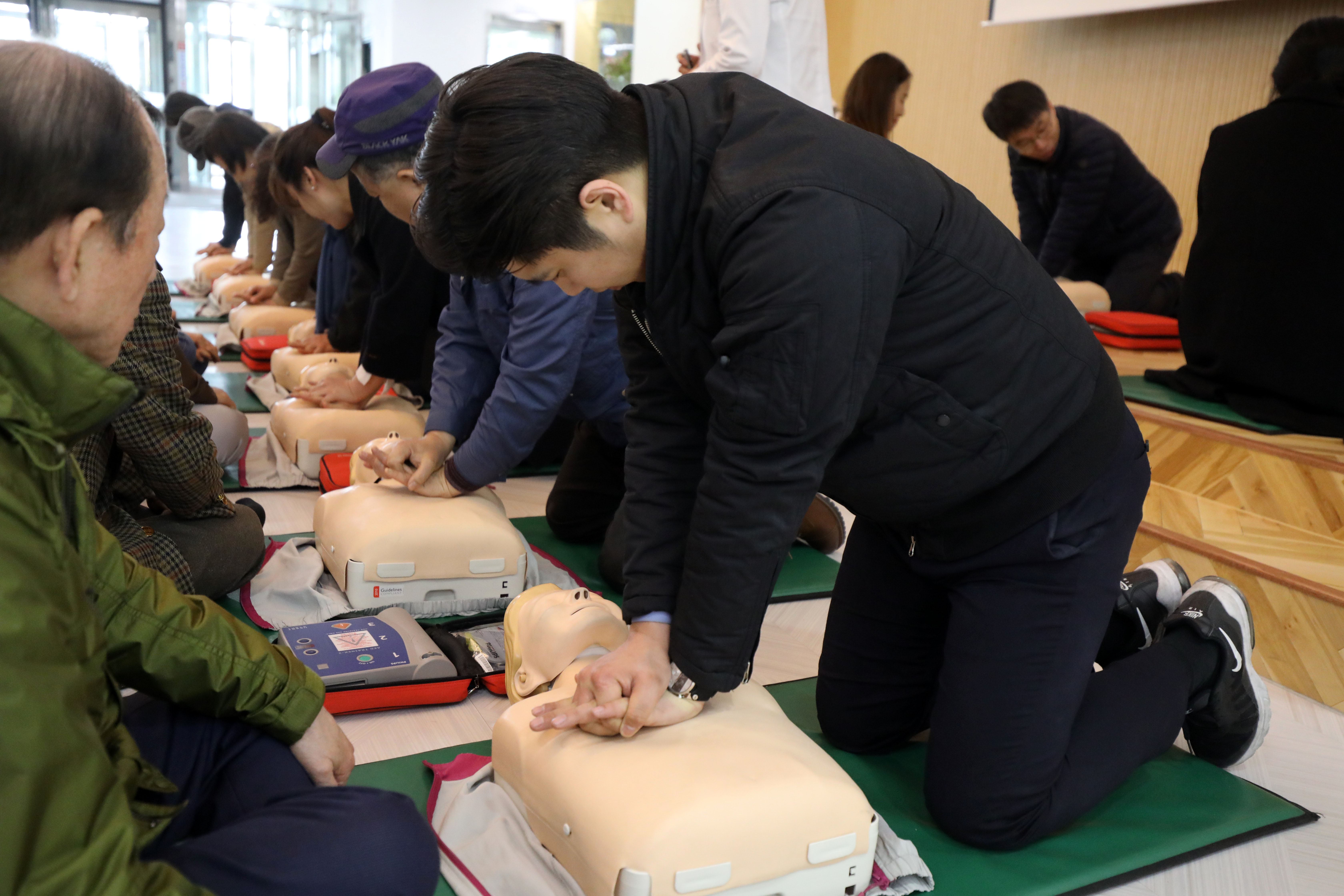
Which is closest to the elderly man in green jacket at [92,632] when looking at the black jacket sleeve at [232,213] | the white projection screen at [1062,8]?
the white projection screen at [1062,8]

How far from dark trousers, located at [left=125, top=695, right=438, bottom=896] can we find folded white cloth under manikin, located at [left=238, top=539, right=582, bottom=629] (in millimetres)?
774

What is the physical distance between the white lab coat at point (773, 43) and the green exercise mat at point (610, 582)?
1168mm

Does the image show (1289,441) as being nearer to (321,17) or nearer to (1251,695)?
(1251,695)

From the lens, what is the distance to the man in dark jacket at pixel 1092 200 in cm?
369

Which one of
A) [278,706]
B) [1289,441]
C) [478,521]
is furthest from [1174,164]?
[278,706]

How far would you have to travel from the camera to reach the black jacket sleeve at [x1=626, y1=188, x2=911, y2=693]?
95 cm

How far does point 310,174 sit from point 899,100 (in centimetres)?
210

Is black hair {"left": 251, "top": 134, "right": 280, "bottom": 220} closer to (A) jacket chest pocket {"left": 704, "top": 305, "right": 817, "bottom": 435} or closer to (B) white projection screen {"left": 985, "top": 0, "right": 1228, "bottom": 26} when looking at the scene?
(A) jacket chest pocket {"left": 704, "top": 305, "right": 817, "bottom": 435}

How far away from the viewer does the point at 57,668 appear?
26.1 inches

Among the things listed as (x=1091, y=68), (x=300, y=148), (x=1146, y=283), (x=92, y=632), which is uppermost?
(x=1091, y=68)

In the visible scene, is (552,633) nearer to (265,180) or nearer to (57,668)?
(57,668)

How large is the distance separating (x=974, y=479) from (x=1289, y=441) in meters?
1.44

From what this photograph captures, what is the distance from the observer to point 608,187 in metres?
0.98

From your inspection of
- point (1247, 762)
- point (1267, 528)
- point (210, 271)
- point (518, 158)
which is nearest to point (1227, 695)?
point (1247, 762)
